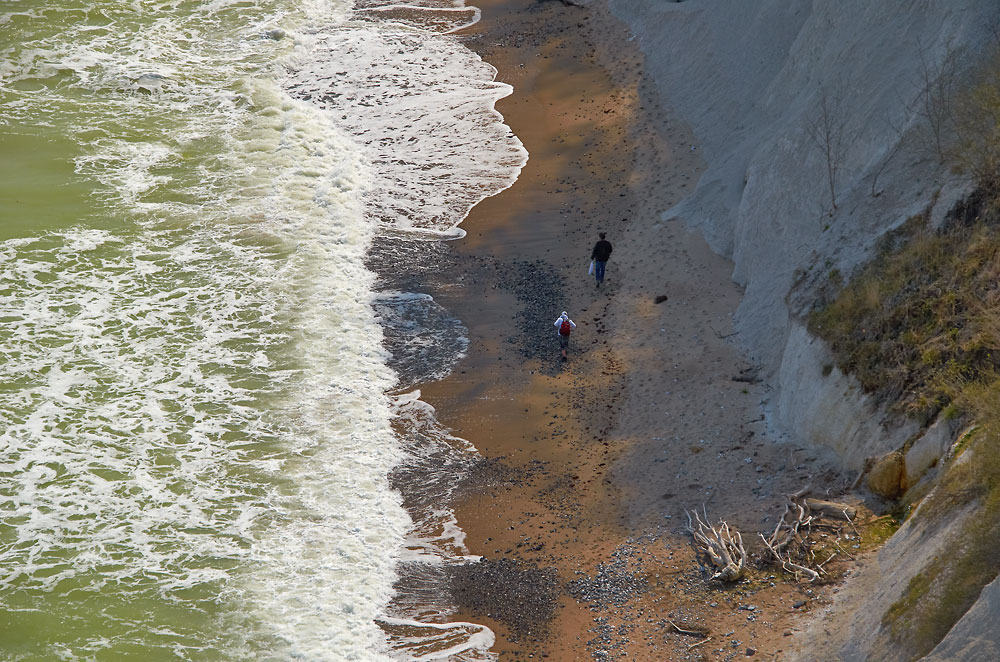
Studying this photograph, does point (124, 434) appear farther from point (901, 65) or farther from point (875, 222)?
point (901, 65)

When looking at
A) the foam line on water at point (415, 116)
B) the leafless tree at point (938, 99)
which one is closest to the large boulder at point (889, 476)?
the leafless tree at point (938, 99)

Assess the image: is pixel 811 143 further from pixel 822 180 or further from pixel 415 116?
→ pixel 415 116

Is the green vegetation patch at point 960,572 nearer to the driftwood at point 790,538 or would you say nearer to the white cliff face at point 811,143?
the driftwood at point 790,538

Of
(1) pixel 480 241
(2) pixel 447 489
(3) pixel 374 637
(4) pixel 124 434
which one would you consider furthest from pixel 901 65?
(4) pixel 124 434

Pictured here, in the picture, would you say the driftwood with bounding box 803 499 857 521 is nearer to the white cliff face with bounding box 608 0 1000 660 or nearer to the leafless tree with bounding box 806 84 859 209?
the white cliff face with bounding box 608 0 1000 660

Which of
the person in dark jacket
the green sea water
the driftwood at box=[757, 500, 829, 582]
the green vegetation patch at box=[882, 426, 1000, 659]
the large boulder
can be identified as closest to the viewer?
the green vegetation patch at box=[882, 426, 1000, 659]

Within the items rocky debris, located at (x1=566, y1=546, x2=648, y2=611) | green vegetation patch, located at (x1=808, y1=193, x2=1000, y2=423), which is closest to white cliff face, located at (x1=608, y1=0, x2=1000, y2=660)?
green vegetation patch, located at (x1=808, y1=193, x2=1000, y2=423)
